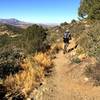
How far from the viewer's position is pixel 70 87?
10016mm

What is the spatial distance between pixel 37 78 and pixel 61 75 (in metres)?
1.31

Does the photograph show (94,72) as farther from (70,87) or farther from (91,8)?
(91,8)

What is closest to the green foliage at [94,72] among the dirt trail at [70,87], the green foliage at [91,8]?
the dirt trail at [70,87]

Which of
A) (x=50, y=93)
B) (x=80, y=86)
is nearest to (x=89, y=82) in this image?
(x=80, y=86)

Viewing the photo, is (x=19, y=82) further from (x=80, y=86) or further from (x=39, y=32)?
(x=39, y=32)

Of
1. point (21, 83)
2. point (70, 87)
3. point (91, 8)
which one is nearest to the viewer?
point (70, 87)

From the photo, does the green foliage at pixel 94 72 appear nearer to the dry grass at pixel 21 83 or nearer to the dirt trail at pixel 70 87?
the dirt trail at pixel 70 87

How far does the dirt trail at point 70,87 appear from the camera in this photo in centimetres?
905

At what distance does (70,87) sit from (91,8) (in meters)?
16.3

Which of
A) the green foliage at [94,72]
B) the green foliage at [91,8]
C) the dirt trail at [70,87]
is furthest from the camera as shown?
the green foliage at [91,8]

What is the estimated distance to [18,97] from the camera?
9.37 metres

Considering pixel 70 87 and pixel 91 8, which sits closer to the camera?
pixel 70 87

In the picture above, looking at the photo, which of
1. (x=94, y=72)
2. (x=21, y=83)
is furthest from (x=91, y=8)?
(x=21, y=83)

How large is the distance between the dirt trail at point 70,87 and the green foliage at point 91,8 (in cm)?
1274
